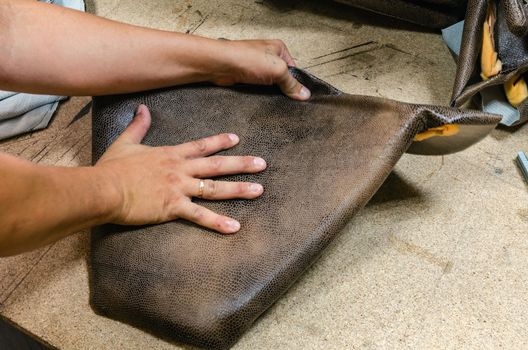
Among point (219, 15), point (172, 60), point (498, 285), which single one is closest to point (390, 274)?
point (498, 285)

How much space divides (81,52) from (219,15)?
A: 2.02ft

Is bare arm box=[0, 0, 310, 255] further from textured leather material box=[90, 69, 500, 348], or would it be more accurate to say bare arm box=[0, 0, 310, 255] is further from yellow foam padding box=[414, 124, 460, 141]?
yellow foam padding box=[414, 124, 460, 141]

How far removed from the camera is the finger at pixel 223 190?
0.85 metres

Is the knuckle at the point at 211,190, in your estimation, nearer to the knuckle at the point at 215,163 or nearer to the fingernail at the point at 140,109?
the knuckle at the point at 215,163

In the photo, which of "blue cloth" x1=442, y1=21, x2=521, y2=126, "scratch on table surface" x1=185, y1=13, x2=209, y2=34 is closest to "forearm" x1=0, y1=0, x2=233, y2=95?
"scratch on table surface" x1=185, y1=13, x2=209, y2=34

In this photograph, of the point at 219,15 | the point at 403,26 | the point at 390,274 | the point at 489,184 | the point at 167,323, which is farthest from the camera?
the point at 219,15

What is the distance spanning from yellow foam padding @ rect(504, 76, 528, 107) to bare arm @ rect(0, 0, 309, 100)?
0.45 metres

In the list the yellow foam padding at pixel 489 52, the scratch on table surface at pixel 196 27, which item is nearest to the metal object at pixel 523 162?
the yellow foam padding at pixel 489 52

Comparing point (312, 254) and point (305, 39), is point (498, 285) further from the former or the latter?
point (305, 39)

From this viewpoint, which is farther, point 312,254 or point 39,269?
point 39,269

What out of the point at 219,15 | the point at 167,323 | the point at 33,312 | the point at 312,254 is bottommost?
the point at 33,312

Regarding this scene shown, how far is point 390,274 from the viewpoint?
2.96 ft

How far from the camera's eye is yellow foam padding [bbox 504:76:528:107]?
3.37ft

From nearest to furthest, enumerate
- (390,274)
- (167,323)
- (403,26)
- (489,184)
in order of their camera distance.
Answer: (167,323) < (390,274) < (489,184) < (403,26)
